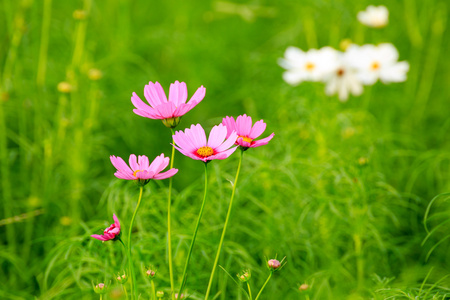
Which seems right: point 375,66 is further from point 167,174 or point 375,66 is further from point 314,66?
point 167,174

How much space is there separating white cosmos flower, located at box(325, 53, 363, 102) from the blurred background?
63 mm

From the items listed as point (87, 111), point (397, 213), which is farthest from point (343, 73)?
point (87, 111)

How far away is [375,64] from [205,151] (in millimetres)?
1201

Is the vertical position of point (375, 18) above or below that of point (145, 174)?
above

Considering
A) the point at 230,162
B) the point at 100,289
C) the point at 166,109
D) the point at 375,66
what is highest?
the point at 166,109

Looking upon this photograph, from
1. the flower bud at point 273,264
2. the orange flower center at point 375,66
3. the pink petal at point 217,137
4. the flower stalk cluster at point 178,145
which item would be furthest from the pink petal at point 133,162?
the orange flower center at point 375,66

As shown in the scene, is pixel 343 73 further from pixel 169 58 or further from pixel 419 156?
pixel 169 58

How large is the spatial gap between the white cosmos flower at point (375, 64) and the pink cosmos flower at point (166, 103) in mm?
1087

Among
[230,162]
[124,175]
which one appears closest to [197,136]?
[124,175]

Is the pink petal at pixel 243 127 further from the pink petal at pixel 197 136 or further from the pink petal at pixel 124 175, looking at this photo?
Result: the pink petal at pixel 124 175

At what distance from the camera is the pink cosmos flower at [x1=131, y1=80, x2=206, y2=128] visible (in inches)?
25.9

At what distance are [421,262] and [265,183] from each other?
47 centimetres

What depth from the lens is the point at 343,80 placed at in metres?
1.72

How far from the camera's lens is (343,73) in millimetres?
1706
